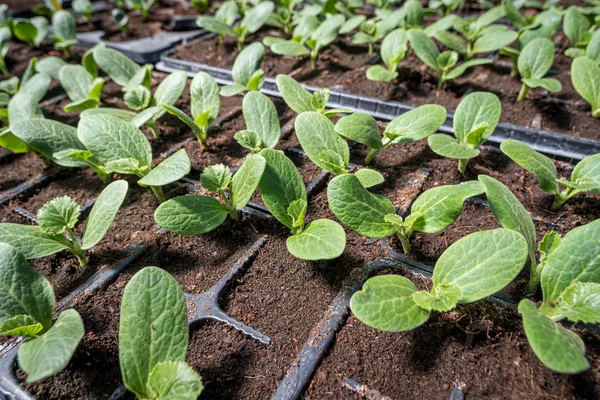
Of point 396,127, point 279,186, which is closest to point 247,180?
point 279,186

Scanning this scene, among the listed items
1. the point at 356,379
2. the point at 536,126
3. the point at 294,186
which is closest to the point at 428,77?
the point at 536,126

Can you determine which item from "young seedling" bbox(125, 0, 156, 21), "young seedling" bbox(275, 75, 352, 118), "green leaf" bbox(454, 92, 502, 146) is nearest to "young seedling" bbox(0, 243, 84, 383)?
"young seedling" bbox(275, 75, 352, 118)

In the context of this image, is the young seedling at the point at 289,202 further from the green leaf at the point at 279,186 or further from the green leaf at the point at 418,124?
the green leaf at the point at 418,124

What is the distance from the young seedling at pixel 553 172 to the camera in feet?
3.34

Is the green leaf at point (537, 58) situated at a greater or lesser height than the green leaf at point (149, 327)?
greater

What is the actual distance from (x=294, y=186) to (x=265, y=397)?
1.62ft

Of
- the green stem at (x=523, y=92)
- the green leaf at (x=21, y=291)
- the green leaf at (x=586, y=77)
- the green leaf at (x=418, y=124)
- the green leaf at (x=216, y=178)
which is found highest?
the green leaf at (x=586, y=77)

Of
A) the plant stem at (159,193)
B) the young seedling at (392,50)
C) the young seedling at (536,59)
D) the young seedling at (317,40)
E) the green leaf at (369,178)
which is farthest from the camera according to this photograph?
the young seedling at (317,40)

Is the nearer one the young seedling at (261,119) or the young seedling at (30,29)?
the young seedling at (261,119)

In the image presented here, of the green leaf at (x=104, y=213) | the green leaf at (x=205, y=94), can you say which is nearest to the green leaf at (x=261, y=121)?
the green leaf at (x=205, y=94)

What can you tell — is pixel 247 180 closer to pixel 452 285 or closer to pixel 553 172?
pixel 452 285

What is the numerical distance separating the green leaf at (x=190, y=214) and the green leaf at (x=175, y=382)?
37cm

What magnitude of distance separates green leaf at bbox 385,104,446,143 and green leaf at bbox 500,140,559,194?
244 millimetres

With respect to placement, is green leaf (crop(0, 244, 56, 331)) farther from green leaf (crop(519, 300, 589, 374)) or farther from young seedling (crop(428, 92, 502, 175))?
young seedling (crop(428, 92, 502, 175))
